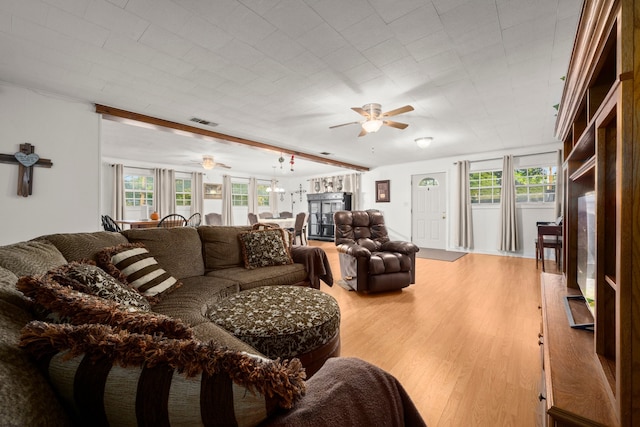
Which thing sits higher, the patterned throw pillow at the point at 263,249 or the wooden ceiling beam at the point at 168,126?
the wooden ceiling beam at the point at 168,126

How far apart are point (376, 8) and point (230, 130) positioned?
307 cm

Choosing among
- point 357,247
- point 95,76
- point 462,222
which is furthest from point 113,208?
point 462,222

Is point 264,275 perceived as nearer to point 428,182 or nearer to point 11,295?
point 11,295

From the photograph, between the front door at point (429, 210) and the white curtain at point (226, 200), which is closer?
the front door at point (429, 210)

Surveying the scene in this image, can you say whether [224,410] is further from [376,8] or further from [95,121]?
[95,121]

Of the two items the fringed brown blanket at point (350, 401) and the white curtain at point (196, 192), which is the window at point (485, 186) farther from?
the white curtain at point (196, 192)

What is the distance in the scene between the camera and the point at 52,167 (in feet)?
9.62

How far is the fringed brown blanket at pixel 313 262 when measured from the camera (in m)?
2.69

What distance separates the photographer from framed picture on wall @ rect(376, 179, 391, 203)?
7.66m

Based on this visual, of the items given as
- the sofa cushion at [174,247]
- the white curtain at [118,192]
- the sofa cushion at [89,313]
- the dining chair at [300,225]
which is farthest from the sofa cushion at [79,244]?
the white curtain at [118,192]

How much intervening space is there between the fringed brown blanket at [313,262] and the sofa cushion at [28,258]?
1.76 meters

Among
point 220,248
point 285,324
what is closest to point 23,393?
point 285,324

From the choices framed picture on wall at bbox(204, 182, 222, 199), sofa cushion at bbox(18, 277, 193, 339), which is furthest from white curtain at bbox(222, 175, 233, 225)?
sofa cushion at bbox(18, 277, 193, 339)

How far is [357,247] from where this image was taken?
128 inches
